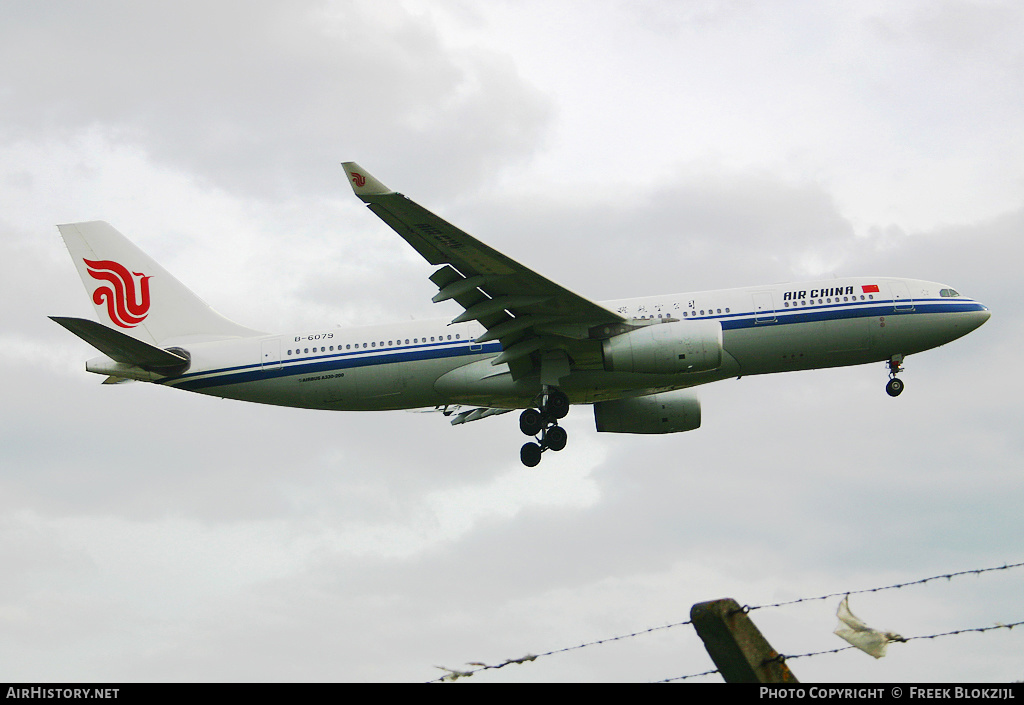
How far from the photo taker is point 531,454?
3303cm

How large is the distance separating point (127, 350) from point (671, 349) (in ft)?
56.0

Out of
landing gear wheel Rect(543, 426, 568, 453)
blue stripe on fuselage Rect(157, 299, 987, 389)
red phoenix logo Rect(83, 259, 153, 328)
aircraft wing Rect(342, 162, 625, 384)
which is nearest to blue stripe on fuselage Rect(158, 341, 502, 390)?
blue stripe on fuselage Rect(157, 299, 987, 389)

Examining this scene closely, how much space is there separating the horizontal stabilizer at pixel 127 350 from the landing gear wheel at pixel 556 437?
481 inches

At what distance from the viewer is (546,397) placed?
31891 millimetres

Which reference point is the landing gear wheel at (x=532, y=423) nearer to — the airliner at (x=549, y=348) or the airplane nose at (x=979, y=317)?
the airliner at (x=549, y=348)

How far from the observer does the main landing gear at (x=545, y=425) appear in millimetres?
31969

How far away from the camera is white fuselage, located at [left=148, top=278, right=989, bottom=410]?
103 feet

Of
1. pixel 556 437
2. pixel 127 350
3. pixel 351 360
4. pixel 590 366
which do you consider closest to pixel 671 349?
pixel 590 366

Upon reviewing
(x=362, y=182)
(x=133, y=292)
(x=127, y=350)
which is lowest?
(x=362, y=182)

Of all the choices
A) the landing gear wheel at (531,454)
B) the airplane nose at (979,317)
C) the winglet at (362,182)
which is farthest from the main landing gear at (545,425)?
the airplane nose at (979,317)

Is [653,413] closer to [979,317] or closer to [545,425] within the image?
[545,425]

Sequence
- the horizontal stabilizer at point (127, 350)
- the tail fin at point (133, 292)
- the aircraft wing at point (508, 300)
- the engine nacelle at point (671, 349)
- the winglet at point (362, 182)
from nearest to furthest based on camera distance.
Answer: the winglet at point (362, 182), the aircraft wing at point (508, 300), the engine nacelle at point (671, 349), the horizontal stabilizer at point (127, 350), the tail fin at point (133, 292)
